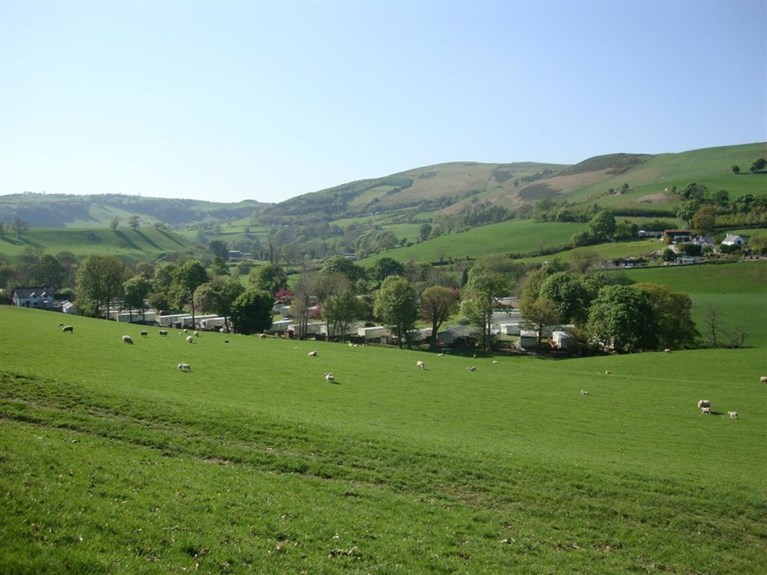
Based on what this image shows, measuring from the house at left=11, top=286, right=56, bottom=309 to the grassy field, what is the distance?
10468 cm

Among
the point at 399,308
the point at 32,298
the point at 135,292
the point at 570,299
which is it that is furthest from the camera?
the point at 32,298

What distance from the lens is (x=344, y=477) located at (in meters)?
17.2

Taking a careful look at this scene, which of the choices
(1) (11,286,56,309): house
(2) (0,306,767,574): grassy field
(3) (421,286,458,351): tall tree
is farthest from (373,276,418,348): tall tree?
(1) (11,286,56,309): house

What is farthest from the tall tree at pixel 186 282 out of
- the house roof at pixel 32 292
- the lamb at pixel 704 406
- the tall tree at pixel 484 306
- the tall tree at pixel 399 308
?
the lamb at pixel 704 406

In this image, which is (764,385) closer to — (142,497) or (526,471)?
(526,471)

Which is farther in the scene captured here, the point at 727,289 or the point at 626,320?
the point at 727,289

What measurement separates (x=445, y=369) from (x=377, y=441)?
26480 millimetres

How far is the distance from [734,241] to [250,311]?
11458 cm

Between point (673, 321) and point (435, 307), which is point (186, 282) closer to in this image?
point (435, 307)

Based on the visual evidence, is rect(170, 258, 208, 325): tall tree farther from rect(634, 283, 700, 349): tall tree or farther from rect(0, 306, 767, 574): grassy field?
rect(634, 283, 700, 349): tall tree

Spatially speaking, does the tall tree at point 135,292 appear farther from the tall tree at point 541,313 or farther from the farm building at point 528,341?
the tall tree at point 541,313

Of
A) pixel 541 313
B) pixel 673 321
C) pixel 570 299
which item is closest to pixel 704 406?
pixel 673 321

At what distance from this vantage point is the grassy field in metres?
11.6

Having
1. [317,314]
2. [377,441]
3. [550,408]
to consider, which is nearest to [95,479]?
[377,441]
